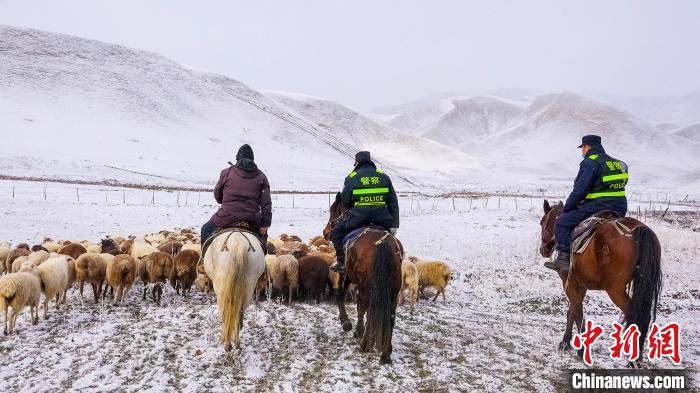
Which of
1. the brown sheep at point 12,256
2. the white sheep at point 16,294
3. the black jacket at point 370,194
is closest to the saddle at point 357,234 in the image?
the black jacket at point 370,194

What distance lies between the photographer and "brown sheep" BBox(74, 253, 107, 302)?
958 cm

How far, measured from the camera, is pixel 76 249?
11.9m

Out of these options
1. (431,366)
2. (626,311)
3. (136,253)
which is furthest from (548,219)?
(136,253)

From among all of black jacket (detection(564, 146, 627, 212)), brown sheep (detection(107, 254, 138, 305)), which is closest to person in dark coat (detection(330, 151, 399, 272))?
black jacket (detection(564, 146, 627, 212))

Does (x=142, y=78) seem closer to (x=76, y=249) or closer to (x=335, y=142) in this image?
(x=335, y=142)

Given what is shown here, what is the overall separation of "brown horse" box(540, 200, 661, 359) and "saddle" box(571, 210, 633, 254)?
0.06m

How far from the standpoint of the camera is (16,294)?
287 inches

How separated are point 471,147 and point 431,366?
157 meters

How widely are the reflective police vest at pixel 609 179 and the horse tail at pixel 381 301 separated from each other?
3.33m

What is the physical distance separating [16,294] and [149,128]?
73.0 metres

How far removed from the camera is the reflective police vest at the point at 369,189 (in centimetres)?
713

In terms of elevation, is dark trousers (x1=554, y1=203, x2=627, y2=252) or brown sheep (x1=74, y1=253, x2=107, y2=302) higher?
dark trousers (x1=554, y1=203, x2=627, y2=252)

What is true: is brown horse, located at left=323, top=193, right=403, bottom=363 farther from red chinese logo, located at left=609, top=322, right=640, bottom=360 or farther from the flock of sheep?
the flock of sheep

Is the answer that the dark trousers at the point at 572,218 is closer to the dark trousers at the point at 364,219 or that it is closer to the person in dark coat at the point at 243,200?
the dark trousers at the point at 364,219
